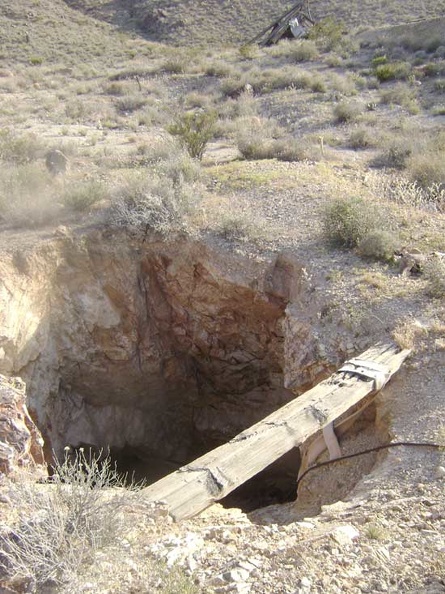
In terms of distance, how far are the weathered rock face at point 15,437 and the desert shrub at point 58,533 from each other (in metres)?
1.19

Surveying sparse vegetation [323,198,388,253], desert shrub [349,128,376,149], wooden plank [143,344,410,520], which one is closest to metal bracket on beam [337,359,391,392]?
wooden plank [143,344,410,520]

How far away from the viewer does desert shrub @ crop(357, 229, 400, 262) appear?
6.96 m

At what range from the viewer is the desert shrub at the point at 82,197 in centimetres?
825

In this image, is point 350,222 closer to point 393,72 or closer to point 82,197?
point 82,197

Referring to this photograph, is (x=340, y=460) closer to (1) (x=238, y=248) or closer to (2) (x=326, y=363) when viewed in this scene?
(2) (x=326, y=363)

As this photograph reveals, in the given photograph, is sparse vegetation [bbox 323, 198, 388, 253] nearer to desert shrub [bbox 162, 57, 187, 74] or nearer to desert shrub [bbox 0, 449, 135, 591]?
desert shrub [bbox 0, 449, 135, 591]

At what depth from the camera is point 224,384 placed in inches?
378

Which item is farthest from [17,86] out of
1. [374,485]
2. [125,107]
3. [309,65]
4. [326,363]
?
[374,485]

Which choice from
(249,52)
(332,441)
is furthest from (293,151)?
(249,52)

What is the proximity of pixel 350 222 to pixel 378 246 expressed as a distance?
19.1 inches

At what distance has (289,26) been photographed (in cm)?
2644

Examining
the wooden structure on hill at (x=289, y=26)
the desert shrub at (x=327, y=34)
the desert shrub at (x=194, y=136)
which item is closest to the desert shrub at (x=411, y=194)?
the desert shrub at (x=194, y=136)

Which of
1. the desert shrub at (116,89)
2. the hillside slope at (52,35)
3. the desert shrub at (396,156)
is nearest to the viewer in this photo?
the desert shrub at (396,156)

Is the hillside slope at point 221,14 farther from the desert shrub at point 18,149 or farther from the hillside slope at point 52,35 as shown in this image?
the desert shrub at point 18,149
